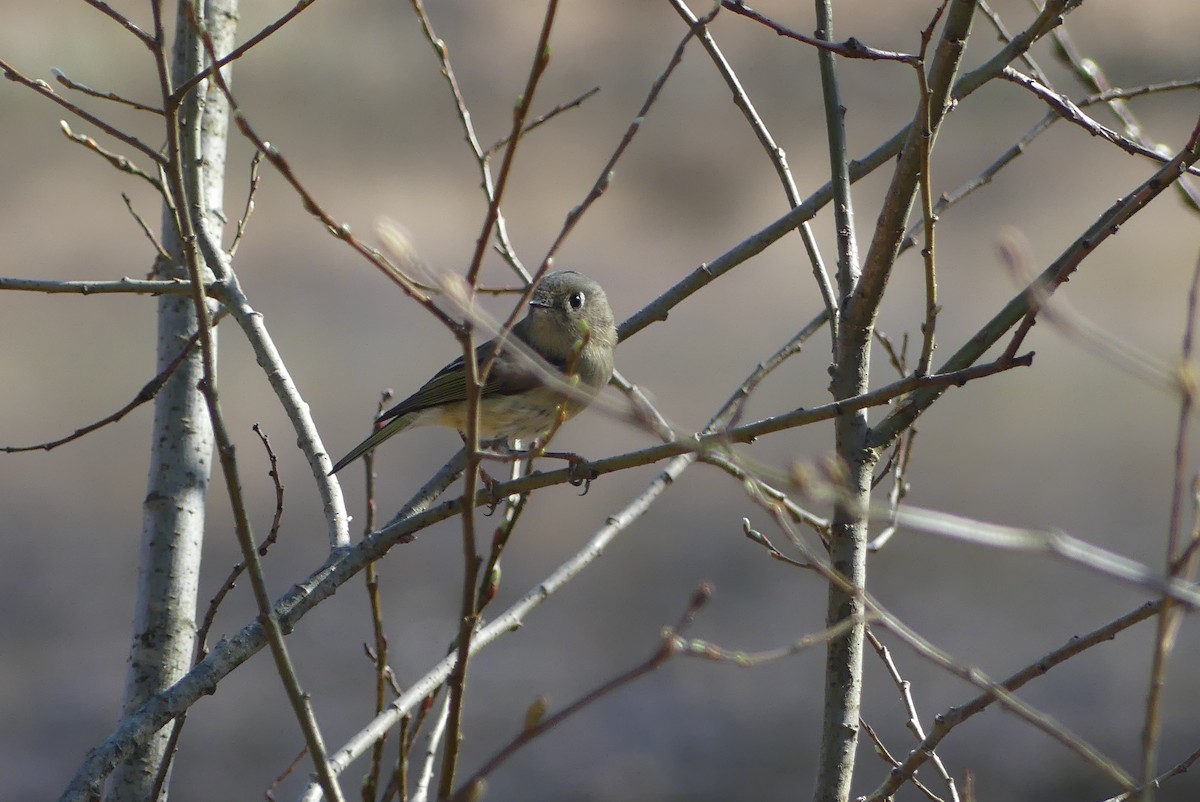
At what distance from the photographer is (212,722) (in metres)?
7.51

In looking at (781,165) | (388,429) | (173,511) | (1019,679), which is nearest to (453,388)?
(388,429)

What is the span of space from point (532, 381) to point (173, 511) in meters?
1.13

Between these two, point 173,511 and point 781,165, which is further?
point 781,165

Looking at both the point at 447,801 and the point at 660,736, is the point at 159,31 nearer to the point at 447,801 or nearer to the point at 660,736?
the point at 447,801

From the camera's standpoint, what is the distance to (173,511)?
2514 millimetres

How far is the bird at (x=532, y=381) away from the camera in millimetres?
3529

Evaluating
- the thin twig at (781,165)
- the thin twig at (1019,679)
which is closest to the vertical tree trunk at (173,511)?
the thin twig at (781,165)

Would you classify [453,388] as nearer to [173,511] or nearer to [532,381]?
[532,381]

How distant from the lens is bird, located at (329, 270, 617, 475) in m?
3.53

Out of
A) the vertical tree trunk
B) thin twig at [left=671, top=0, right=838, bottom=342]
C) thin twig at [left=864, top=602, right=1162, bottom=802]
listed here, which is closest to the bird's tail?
the vertical tree trunk

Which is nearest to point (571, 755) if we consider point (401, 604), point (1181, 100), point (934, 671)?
point (401, 604)

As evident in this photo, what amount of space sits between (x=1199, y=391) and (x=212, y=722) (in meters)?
7.30

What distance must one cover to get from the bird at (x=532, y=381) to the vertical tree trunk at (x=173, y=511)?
63 cm

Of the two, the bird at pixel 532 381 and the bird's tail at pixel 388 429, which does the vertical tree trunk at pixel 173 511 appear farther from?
the bird's tail at pixel 388 429
